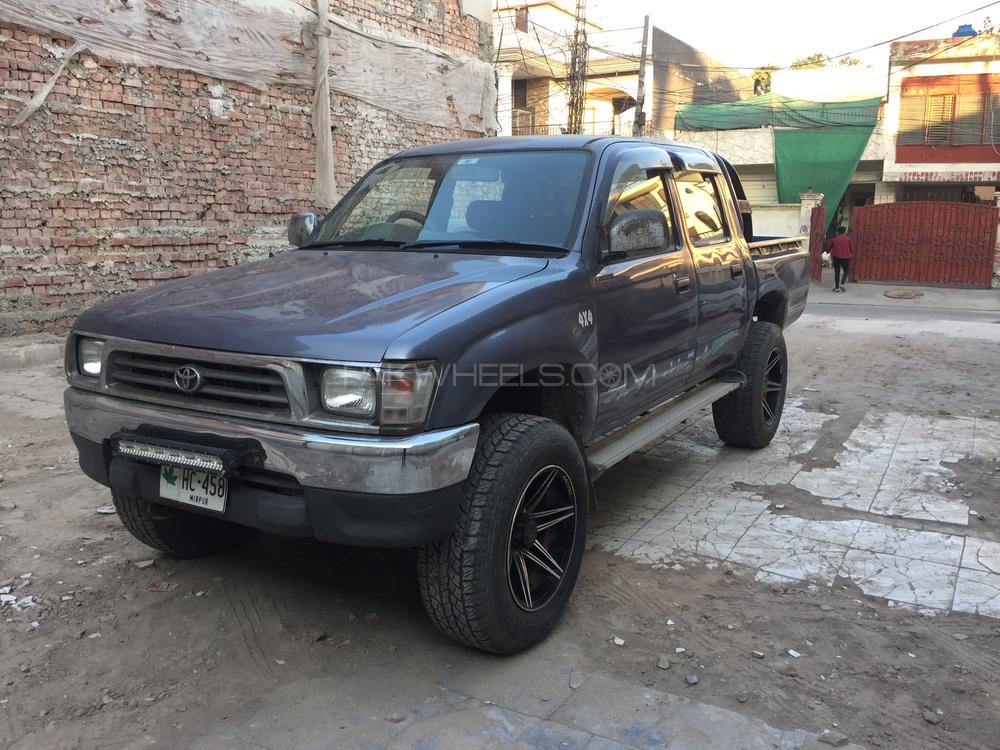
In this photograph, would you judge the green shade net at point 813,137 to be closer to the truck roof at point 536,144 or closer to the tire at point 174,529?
the truck roof at point 536,144

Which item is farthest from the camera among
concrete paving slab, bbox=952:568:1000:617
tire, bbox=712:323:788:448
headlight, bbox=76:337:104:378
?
tire, bbox=712:323:788:448

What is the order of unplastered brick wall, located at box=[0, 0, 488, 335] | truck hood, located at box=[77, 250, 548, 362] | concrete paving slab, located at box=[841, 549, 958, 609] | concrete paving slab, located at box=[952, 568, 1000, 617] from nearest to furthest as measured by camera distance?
truck hood, located at box=[77, 250, 548, 362] → concrete paving slab, located at box=[952, 568, 1000, 617] → concrete paving slab, located at box=[841, 549, 958, 609] → unplastered brick wall, located at box=[0, 0, 488, 335]

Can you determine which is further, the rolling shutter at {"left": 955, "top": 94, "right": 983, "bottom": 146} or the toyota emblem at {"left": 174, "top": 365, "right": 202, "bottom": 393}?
the rolling shutter at {"left": 955, "top": 94, "right": 983, "bottom": 146}

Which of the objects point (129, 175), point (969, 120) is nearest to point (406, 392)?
point (129, 175)

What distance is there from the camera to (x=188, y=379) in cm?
282

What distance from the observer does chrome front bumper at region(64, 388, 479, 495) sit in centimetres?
252

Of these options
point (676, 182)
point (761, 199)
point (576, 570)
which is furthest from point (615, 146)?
point (761, 199)

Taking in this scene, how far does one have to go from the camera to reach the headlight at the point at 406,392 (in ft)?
8.29

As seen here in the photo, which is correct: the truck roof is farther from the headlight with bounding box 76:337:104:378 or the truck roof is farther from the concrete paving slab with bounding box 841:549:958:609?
the concrete paving slab with bounding box 841:549:958:609

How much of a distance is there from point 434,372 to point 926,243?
21.6 meters

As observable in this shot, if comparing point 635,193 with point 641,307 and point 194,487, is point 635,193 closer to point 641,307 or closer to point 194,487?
point 641,307

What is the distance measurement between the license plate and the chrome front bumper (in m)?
0.16

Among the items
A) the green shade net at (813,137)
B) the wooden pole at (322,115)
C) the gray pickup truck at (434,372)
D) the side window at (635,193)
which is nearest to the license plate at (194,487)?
the gray pickup truck at (434,372)

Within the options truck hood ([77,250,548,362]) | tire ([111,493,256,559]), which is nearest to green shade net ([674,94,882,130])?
truck hood ([77,250,548,362])
